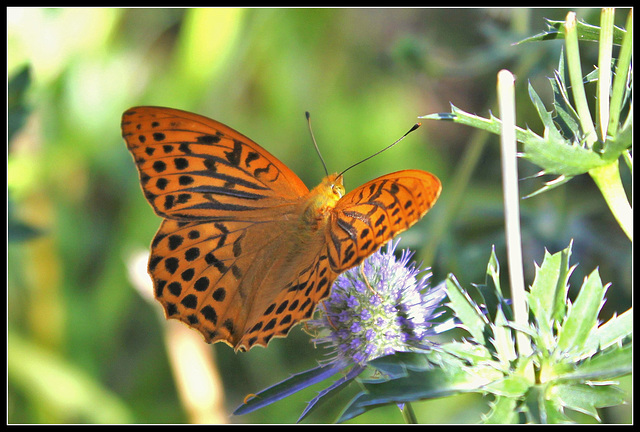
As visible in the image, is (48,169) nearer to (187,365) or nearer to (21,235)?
(21,235)

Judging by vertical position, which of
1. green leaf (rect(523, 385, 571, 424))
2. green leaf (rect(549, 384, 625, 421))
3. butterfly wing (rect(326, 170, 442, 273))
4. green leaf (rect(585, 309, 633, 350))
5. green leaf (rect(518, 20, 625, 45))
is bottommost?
green leaf (rect(549, 384, 625, 421))

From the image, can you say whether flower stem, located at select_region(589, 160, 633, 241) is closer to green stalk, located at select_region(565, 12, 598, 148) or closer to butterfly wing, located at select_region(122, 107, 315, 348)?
green stalk, located at select_region(565, 12, 598, 148)

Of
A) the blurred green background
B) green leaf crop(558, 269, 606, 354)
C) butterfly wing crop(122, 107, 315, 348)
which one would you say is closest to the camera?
green leaf crop(558, 269, 606, 354)

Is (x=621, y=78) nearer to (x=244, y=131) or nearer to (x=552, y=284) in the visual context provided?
(x=552, y=284)

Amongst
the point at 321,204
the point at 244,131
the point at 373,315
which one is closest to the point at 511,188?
the point at 373,315

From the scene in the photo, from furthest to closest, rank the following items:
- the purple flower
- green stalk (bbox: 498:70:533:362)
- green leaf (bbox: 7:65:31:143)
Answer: green leaf (bbox: 7:65:31:143)
the purple flower
green stalk (bbox: 498:70:533:362)

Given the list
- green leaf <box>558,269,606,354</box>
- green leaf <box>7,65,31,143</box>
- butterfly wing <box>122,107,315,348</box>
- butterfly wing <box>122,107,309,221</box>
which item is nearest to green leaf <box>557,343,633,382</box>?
green leaf <box>558,269,606,354</box>
